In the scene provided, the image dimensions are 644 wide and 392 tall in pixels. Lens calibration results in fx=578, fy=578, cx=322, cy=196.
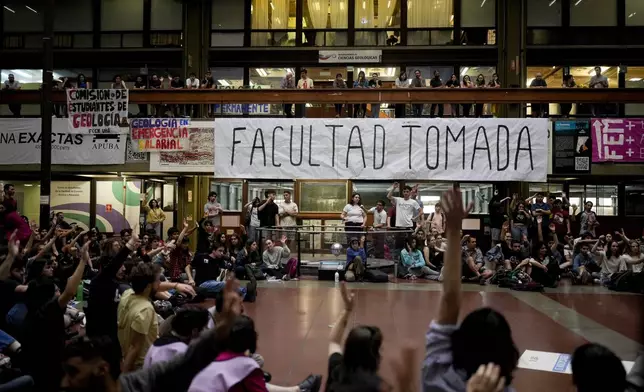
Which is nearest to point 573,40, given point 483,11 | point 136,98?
point 483,11

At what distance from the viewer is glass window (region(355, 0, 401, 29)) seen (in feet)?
75.9

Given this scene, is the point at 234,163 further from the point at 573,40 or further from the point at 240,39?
the point at 573,40

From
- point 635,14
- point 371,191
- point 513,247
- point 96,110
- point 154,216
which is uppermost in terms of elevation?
point 635,14

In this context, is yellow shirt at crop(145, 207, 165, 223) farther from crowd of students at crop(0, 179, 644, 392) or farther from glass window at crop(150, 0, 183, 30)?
crowd of students at crop(0, 179, 644, 392)

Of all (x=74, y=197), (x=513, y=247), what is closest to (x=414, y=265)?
(x=513, y=247)

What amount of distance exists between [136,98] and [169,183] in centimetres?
718

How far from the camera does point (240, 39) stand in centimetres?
2333

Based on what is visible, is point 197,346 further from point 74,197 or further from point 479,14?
point 479,14

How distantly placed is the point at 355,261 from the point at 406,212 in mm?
2609

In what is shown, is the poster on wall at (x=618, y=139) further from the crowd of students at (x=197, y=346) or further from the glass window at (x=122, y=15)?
the glass window at (x=122, y=15)

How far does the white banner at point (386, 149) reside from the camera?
49.8 feet

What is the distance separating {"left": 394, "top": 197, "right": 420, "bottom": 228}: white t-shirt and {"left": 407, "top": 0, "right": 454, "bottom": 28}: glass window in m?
9.15

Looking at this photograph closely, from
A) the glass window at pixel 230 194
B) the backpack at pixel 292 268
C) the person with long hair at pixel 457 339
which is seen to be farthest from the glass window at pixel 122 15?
the person with long hair at pixel 457 339

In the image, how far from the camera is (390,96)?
15883mm
